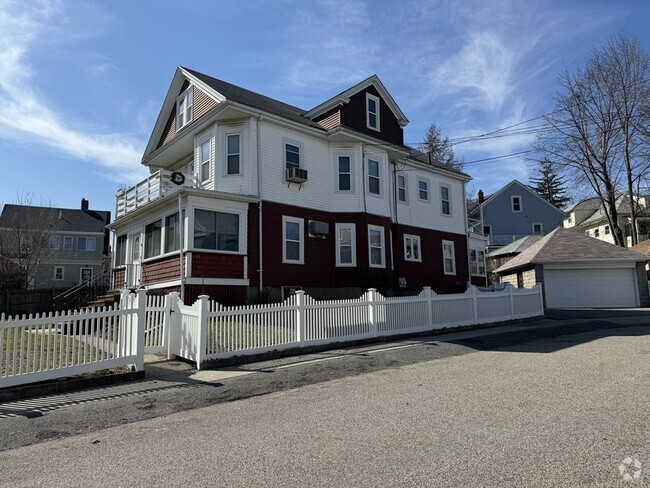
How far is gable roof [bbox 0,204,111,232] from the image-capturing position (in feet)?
111

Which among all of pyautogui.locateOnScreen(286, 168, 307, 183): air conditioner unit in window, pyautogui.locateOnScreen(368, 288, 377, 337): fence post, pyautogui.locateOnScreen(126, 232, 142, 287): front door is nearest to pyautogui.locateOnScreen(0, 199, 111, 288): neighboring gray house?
pyautogui.locateOnScreen(126, 232, 142, 287): front door

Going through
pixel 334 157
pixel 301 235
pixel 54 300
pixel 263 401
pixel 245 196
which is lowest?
pixel 263 401

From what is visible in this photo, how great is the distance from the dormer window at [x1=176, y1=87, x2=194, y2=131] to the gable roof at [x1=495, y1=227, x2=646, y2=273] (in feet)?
61.9

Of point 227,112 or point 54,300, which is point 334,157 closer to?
point 227,112

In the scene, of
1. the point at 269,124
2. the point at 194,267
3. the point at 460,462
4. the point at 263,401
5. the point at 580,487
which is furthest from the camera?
the point at 269,124

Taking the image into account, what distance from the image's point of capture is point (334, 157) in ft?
61.7

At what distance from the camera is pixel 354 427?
5.03m

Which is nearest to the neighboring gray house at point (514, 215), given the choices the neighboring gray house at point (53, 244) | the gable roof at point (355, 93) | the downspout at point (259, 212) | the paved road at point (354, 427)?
the gable roof at point (355, 93)

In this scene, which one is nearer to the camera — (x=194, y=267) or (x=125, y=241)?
(x=194, y=267)

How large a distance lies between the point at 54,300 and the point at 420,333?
51.8 ft

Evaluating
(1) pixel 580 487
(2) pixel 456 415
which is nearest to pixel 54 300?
(2) pixel 456 415

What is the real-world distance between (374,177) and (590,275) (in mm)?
14194

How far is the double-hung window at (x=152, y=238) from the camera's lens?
16.4 meters

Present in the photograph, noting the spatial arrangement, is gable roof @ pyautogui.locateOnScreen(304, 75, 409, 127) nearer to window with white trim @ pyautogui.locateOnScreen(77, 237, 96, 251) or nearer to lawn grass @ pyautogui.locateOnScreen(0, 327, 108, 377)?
lawn grass @ pyautogui.locateOnScreen(0, 327, 108, 377)
